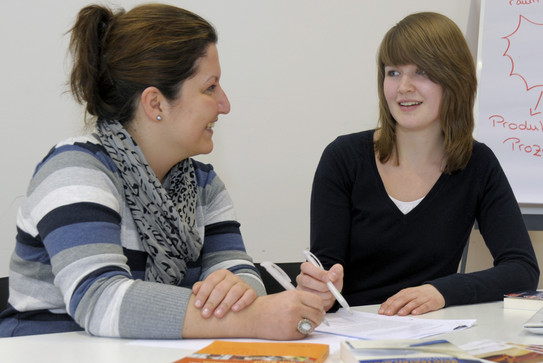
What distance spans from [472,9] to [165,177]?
1895 millimetres

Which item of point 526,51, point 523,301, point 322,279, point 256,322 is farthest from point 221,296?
point 526,51

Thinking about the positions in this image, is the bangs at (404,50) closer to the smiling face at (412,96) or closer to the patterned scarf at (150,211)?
the smiling face at (412,96)

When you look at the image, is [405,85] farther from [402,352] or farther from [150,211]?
[402,352]

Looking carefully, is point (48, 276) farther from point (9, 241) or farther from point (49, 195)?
point (9, 241)

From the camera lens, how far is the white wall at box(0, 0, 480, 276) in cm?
259

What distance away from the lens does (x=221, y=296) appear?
1.11 m

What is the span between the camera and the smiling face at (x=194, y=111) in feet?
4.60

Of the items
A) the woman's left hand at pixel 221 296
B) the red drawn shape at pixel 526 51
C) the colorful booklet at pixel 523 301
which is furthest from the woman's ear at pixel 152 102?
the red drawn shape at pixel 526 51

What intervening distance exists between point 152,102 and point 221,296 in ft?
1.61

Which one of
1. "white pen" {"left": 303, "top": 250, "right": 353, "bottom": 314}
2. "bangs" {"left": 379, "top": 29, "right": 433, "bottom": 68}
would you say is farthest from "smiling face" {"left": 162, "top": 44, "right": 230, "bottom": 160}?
"bangs" {"left": 379, "top": 29, "right": 433, "bottom": 68}

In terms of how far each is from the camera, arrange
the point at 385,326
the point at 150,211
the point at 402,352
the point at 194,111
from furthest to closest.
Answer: the point at 194,111
the point at 150,211
the point at 385,326
the point at 402,352

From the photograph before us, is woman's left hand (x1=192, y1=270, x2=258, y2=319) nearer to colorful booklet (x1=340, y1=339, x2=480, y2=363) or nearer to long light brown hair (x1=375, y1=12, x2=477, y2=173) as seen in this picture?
colorful booklet (x1=340, y1=339, x2=480, y2=363)

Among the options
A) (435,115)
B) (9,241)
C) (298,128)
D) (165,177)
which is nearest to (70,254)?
(165,177)

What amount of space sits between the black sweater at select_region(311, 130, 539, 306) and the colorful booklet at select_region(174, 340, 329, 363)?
73cm
